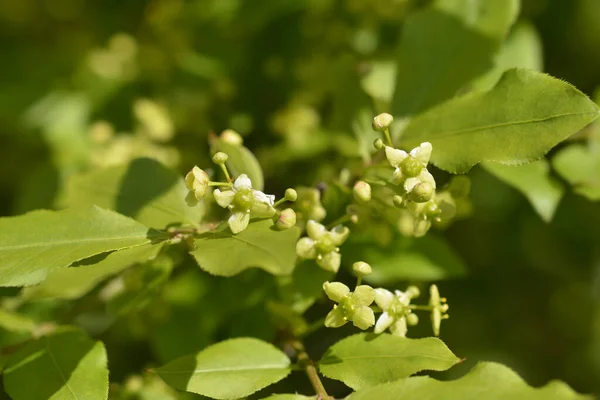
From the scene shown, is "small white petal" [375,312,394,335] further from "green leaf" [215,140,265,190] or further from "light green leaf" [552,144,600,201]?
"light green leaf" [552,144,600,201]

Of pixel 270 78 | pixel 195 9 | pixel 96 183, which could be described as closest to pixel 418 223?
pixel 96 183

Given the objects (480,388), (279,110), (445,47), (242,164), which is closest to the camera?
(480,388)

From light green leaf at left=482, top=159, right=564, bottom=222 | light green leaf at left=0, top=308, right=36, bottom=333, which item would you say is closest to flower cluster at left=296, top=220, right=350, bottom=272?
light green leaf at left=482, top=159, right=564, bottom=222

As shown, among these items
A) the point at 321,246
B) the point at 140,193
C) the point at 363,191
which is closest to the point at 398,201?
the point at 363,191

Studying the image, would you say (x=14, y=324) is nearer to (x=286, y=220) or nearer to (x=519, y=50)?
(x=286, y=220)

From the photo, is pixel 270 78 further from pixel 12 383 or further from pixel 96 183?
pixel 12 383

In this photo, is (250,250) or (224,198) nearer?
(250,250)

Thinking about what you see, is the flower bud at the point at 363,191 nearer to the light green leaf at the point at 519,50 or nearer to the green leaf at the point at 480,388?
the green leaf at the point at 480,388
